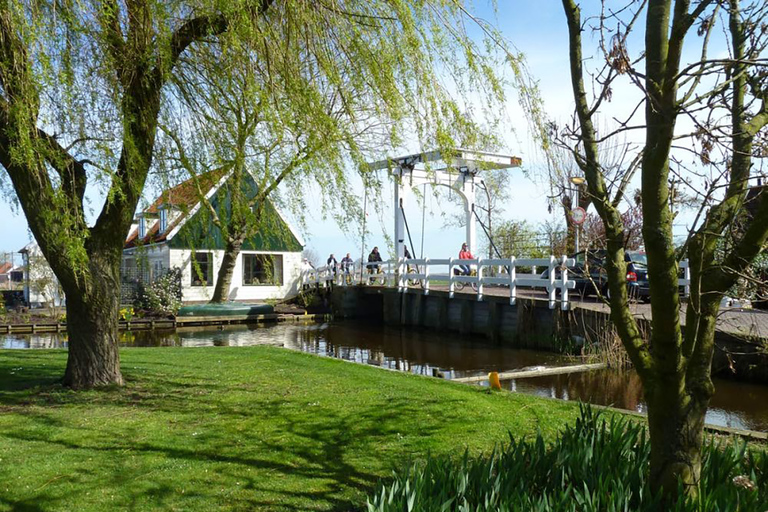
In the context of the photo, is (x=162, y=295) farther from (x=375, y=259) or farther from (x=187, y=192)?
(x=187, y=192)

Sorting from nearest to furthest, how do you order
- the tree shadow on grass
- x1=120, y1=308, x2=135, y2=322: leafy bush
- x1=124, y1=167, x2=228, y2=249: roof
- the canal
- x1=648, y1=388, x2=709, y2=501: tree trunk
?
1. x1=648, y1=388, x2=709, y2=501: tree trunk
2. the tree shadow on grass
3. x1=124, y1=167, x2=228, y2=249: roof
4. the canal
5. x1=120, y1=308, x2=135, y2=322: leafy bush

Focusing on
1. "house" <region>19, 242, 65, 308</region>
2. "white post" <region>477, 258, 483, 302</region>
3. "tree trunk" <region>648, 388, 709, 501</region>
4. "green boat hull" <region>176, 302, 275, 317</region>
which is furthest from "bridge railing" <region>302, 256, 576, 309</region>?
"house" <region>19, 242, 65, 308</region>

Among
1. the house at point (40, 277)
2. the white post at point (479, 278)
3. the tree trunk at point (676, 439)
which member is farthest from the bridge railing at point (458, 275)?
the house at point (40, 277)

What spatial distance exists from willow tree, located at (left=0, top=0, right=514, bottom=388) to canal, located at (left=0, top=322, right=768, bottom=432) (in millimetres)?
5791

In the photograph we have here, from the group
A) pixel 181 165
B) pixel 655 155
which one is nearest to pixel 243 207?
pixel 181 165

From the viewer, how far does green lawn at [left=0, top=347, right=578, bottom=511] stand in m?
4.80

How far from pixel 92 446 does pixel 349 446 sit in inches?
86.1

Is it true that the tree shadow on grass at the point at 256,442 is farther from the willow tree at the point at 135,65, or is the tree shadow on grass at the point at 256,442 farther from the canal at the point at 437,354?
the canal at the point at 437,354

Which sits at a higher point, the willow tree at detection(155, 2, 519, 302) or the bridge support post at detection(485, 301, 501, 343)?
the willow tree at detection(155, 2, 519, 302)

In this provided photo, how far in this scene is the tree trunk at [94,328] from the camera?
25.7 ft

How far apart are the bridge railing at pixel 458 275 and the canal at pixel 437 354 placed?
179 centimetres

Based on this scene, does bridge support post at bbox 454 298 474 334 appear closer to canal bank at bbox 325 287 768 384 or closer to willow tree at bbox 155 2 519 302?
canal bank at bbox 325 287 768 384

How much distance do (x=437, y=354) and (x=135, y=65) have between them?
12.6 meters

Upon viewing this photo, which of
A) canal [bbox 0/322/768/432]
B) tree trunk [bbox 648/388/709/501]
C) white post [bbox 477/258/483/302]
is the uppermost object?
white post [bbox 477/258/483/302]
